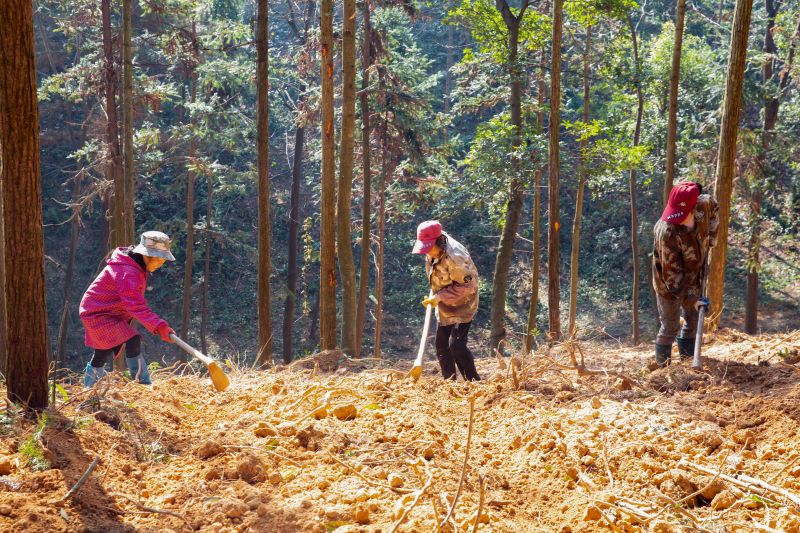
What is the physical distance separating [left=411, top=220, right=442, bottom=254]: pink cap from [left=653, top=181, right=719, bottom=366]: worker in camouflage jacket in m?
2.29

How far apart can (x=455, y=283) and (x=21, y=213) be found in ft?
14.9

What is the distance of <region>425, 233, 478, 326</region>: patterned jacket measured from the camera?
8312mm

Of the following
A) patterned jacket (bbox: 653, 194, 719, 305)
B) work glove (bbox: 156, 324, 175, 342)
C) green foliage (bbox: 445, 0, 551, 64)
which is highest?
green foliage (bbox: 445, 0, 551, 64)

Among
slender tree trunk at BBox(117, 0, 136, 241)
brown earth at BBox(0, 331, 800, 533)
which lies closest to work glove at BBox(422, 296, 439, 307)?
brown earth at BBox(0, 331, 800, 533)

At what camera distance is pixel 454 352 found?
28.0 ft

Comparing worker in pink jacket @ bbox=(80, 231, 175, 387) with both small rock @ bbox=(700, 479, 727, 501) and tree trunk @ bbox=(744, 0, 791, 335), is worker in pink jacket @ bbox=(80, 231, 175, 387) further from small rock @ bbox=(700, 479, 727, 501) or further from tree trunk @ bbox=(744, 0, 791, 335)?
tree trunk @ bbox=(744, 0, 791, 335)

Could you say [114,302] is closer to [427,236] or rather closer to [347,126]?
[427,236]

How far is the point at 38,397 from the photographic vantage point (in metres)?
5.42

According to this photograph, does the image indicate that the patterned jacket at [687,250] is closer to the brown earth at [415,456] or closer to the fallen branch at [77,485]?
the brown earth at [415,456]

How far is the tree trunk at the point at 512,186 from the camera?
59.8 ft

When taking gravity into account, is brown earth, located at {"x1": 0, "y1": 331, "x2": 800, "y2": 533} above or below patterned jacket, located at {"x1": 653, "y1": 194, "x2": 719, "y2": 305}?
below

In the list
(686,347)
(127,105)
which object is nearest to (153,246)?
(686,347)

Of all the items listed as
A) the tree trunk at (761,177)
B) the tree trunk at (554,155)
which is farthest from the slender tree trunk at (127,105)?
the tree trunk at (761,177)

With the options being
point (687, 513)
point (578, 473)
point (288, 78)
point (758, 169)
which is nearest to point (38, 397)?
point (578, 473)
